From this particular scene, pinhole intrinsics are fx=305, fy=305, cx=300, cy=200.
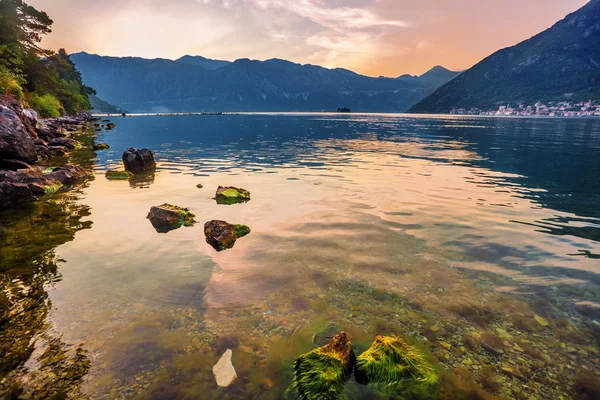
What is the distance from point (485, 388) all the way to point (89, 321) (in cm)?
774

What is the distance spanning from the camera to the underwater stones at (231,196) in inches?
639

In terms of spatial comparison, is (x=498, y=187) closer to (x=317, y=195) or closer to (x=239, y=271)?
(x=317, y=195)

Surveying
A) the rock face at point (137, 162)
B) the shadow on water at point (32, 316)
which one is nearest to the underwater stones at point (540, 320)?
the shadow on water at point (32, 316)

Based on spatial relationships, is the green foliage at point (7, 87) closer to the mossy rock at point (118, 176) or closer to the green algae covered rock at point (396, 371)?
the mossy rock at point (118, 176)

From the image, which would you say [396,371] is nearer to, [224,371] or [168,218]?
[224,371]

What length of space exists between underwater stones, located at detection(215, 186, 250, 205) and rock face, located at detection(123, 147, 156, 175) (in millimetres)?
12005

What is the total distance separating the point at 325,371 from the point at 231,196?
40.7 feet

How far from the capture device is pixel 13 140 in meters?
20.5

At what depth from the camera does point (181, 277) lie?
28.0ft

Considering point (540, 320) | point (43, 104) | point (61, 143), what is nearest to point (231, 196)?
point (540, 320)

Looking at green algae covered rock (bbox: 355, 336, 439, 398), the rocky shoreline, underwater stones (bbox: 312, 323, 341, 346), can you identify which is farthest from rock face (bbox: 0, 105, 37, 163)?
green algae covered rock (bbox: 355, 336, 439, 398)

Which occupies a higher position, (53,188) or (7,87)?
(7,87)

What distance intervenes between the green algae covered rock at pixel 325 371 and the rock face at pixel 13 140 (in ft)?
81.7

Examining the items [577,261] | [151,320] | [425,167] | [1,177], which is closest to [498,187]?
[425,167]
